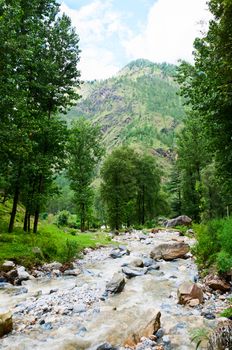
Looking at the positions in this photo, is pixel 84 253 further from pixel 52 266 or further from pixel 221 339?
pixel 221 339

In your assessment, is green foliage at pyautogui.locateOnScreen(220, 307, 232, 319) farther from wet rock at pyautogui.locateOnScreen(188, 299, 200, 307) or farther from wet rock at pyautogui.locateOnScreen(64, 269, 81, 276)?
wet rock at pyautogui.locateOnScreen(64, 269, 81, 276)

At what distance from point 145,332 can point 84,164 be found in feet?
128

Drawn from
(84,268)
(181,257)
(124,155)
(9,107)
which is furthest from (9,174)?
(124,155)

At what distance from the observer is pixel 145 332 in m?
9.24

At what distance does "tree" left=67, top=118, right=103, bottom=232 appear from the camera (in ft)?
153

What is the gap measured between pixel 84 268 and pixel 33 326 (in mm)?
9299

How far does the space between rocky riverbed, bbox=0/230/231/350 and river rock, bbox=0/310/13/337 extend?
152mm

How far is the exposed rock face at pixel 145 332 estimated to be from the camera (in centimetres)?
886

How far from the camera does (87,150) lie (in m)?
48.0

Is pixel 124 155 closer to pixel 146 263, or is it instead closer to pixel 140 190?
pixel 140 190

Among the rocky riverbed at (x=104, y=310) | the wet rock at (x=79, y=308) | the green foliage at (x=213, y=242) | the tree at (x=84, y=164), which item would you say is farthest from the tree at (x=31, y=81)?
the tree at (x=84, y=164)

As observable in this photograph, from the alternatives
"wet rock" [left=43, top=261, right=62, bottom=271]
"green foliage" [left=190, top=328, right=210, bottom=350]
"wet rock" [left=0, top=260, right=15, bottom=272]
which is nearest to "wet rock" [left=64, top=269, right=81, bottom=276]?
"wet rock" [left=43, top=261, right=62, bottom=271]

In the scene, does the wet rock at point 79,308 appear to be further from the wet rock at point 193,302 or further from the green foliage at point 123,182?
the green foliage at point 123,182

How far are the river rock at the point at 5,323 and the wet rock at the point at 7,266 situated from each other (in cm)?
659
